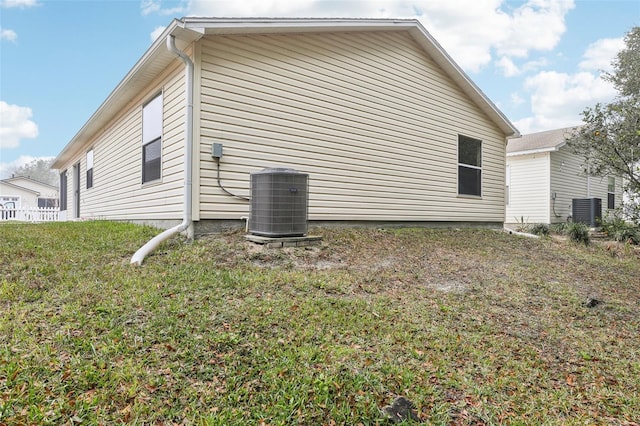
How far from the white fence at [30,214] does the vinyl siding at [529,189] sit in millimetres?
19561

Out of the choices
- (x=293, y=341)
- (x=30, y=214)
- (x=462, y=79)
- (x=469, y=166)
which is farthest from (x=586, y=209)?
(x=30, y=214)

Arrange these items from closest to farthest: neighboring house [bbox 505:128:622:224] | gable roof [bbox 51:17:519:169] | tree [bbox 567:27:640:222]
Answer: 1. gable roof [bbox 51:17:519:169]
2. tree [bbox 567:27:640:222]
3. neighboring house [bbox 505:128:622:224]

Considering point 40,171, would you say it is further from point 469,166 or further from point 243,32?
point 469,166

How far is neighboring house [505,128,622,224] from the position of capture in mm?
14352

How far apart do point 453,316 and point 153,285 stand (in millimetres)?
2895

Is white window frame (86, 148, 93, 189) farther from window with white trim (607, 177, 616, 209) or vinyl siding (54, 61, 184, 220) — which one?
window with white trim (607, 177, 616, 209)

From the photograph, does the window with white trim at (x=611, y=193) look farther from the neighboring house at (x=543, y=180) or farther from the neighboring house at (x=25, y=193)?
the neighboring house at (x=25, y=193)

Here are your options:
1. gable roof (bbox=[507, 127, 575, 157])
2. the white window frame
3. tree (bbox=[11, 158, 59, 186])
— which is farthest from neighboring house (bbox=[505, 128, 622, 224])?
tree (bbox=[11, 158, 59, 186])

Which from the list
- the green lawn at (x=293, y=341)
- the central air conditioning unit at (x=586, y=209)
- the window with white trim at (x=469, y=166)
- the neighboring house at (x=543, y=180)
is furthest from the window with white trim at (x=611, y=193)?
the green lawn at (x=293, y=341)

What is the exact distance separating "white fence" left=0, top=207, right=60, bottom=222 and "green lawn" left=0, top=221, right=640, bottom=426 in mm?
13678

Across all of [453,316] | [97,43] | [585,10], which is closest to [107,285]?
[453,316]

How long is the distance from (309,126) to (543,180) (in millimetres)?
11789

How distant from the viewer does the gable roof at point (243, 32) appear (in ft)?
17.2

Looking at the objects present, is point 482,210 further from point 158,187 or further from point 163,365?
point 163,365
